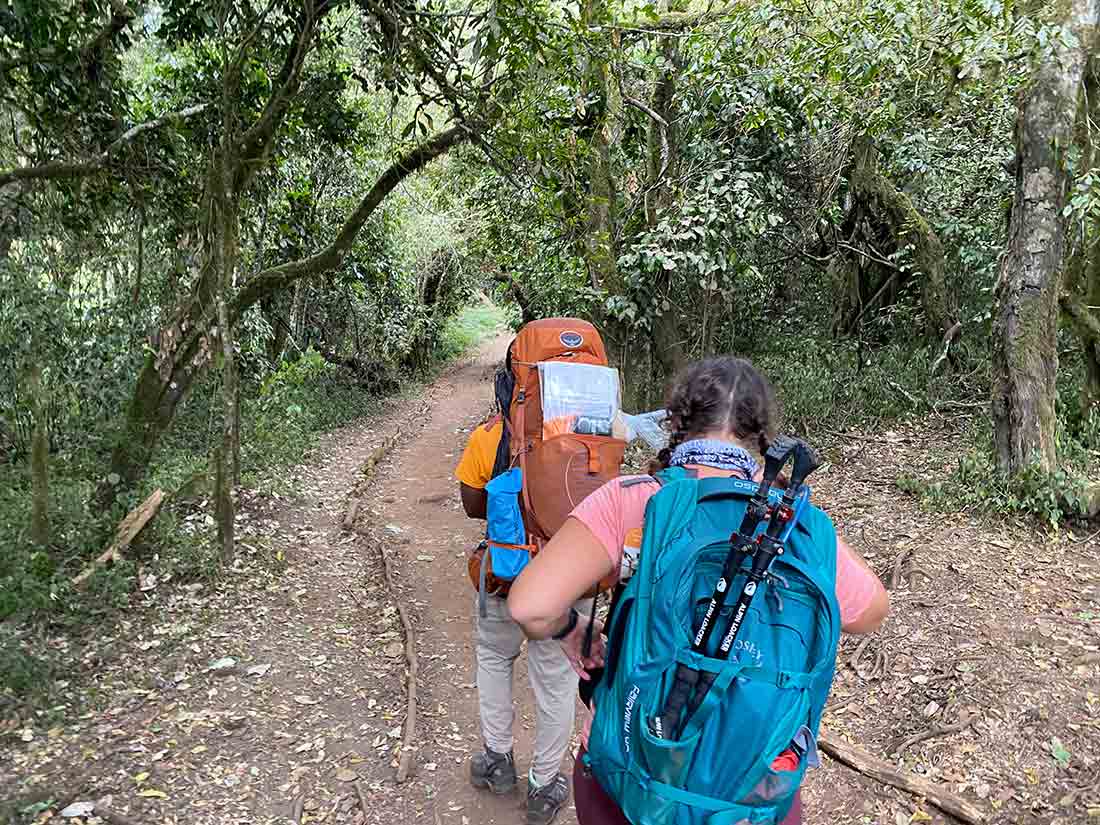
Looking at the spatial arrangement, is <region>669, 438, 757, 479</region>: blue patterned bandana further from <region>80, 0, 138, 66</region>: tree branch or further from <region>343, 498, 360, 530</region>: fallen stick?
<region>343, 498, 360, 530</region>: fallen stick

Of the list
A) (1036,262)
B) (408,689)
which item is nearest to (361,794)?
(408,689)

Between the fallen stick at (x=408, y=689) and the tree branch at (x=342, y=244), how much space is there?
109 inches

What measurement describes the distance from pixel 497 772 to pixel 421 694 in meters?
1.21

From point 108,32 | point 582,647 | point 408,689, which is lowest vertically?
point 408,689

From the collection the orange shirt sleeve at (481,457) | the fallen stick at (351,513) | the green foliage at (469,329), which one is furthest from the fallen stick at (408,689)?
the green foliage at (469,329)

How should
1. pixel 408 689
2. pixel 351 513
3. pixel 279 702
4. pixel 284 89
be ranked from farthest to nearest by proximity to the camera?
1. pixel 351 513
2. pixel 284 89
3. pixel 408 689
4. pixel 279 702

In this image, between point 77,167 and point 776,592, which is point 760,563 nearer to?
point 776,592

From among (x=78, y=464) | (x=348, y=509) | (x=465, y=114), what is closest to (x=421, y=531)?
(x=348, y=509)

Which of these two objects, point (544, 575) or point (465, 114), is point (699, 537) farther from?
point (465, 114)

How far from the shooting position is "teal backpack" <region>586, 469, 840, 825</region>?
5.01ft

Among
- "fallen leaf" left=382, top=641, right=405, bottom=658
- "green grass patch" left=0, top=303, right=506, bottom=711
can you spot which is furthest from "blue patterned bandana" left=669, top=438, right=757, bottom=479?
"green grass patch" left=0, top=303, right=506, bottom=711

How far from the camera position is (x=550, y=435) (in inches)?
108

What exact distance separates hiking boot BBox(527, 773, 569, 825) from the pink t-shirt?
2.34m

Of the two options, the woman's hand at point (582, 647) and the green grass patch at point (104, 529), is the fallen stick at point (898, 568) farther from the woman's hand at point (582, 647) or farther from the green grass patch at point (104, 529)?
the green grass patch at point (104, 529)
